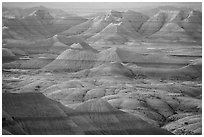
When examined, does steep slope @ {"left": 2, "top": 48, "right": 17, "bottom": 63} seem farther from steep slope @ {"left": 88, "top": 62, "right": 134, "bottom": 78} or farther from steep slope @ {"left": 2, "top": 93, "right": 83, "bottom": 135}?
steep slope @ {"left": 88, "top": 62, "right": 134, "bottom": 78}

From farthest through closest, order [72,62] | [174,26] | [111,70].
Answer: [174,26]
[111,70]
[72,62]

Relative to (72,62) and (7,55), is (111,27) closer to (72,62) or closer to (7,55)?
(72,62)

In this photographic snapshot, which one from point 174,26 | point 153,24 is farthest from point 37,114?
point 174,26

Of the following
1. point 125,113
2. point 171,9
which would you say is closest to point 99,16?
point 171,9

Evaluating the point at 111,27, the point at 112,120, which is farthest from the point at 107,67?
the point at 112,120

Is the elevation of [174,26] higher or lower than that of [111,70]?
higher

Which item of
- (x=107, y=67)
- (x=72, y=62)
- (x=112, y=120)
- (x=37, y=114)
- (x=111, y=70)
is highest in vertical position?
(x=72, y=62)

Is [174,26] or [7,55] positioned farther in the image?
[174,26]

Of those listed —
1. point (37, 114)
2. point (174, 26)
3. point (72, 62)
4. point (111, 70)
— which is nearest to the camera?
point (37, 114)
